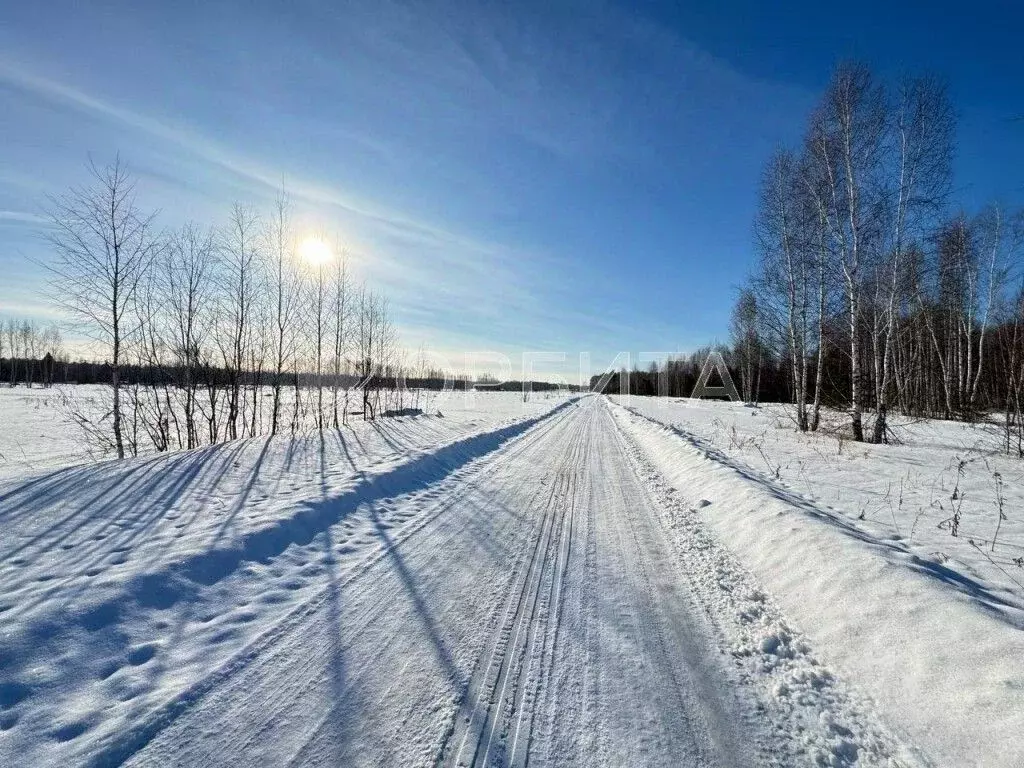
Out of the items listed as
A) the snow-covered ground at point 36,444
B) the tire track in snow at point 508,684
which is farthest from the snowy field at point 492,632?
the snow-covered ground at point 36,444

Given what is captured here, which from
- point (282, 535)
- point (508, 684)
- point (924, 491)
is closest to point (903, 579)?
point (508, 684)

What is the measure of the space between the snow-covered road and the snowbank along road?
0.01m

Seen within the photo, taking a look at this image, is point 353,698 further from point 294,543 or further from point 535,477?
point 535,477

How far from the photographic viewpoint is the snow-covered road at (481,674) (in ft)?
6.98

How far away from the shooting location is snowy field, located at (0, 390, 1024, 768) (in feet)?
7.20

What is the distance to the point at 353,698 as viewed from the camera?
2453 mm

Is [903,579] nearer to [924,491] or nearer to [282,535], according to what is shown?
[924,491]

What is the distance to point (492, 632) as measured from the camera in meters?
3.15

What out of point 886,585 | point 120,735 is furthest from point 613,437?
point 120,735

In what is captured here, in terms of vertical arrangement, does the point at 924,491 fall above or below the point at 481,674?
above

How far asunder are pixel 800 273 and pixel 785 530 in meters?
16.3

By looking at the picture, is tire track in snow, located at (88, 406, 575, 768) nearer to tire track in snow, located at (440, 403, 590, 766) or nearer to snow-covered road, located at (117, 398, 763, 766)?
snow-covered road, located at (117, 398, 763, 766)

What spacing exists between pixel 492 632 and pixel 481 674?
483 mm

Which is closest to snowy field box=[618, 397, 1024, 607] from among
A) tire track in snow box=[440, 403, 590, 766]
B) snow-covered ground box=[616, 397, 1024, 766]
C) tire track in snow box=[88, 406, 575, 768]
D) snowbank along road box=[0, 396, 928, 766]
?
snow-covered ground box=[616, 397, 1024, 766]
